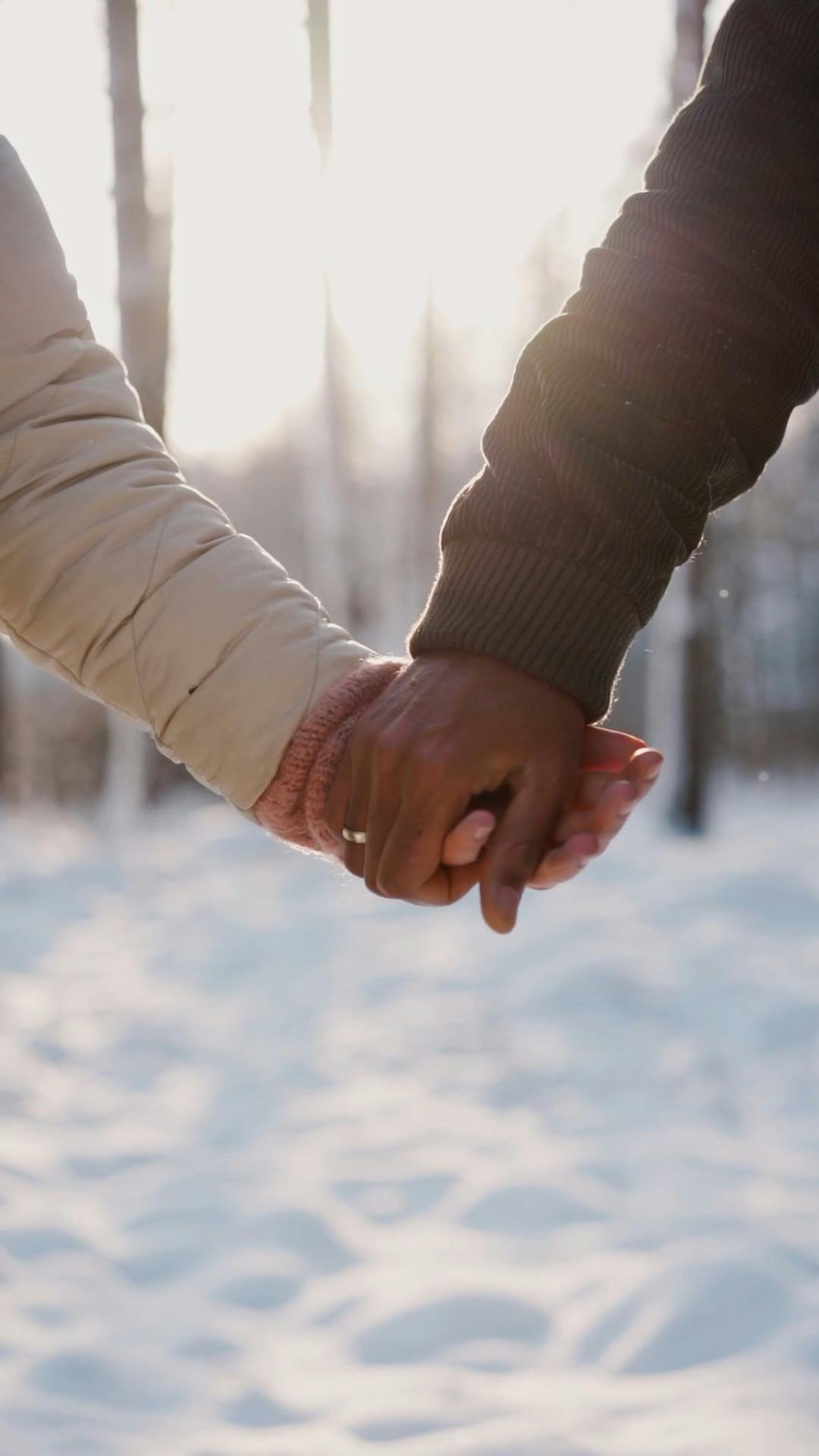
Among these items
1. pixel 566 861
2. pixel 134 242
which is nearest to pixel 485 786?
pixel 566 861

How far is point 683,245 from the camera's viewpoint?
5.59ft

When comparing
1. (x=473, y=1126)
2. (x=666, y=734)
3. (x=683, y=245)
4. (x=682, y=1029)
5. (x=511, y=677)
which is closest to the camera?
(x=511, y=677)

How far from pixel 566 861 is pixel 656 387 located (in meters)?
0.63

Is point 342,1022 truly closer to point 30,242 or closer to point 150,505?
point 150,505

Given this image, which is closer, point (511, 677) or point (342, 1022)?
point (511, 677)

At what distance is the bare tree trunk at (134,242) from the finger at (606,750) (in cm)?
636

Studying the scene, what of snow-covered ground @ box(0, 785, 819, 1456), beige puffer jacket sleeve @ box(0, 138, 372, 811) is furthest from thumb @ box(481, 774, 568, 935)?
snow-covered ground @ box(0, 785, 819, 1456)

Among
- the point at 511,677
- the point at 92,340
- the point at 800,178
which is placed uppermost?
the point at 800,178

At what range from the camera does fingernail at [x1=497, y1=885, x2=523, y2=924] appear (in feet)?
4.91

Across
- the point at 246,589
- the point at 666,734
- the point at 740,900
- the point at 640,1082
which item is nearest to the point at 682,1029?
the point at 640,1082

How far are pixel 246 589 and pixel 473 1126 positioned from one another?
1781mm

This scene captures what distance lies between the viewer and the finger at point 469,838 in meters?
1.51

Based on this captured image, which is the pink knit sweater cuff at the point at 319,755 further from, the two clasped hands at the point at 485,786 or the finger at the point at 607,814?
the finger at the point at 607,814

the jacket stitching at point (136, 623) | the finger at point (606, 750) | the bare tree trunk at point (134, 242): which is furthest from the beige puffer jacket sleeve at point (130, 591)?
the bare tree trunk at point (134, 242)
